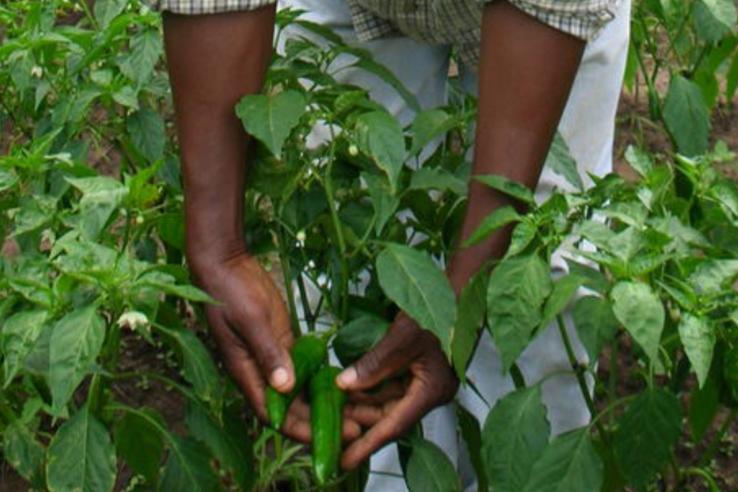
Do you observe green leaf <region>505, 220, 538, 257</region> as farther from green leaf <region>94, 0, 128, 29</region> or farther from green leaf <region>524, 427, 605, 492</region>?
green leaf <region>94, 0, 128, 29</region>

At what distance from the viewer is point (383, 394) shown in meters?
1.91

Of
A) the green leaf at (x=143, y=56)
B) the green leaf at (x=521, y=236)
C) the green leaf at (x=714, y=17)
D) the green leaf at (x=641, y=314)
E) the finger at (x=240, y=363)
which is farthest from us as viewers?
the green leaf at (x=714, y=17)

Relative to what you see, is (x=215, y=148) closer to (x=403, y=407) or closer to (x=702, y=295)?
(x=403, y=407)

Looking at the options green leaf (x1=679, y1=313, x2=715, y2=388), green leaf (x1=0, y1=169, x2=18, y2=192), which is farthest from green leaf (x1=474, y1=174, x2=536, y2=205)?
green leaf (x1=0, y1=169, x2=18, y2=192)

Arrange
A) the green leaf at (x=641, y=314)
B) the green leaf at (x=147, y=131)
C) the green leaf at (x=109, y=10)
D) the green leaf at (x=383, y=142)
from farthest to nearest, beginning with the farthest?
the green leaf at (x=109, y=10)
the green leaf at (x=147, y=131)
the green leaf at (x=383, y=142)
the green leaf at (x=641, y=314)

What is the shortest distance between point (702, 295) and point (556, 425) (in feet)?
2.91

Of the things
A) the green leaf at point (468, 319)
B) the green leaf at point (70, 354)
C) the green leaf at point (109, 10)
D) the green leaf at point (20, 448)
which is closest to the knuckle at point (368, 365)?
the green leaf at point (468, 319)

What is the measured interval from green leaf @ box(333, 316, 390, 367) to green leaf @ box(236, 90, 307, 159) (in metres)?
0.22

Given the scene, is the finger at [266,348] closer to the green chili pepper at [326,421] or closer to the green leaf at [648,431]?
the green chili pepper at [326,421]

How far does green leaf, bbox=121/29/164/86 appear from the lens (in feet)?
7.25

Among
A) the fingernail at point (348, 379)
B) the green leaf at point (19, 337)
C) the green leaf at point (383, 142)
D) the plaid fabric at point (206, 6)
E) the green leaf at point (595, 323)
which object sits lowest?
the fingernail at point (348, 379)

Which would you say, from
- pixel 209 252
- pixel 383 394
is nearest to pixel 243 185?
pixel 209 252

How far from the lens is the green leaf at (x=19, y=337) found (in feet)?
5.67

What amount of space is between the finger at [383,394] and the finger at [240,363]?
0.37ft
